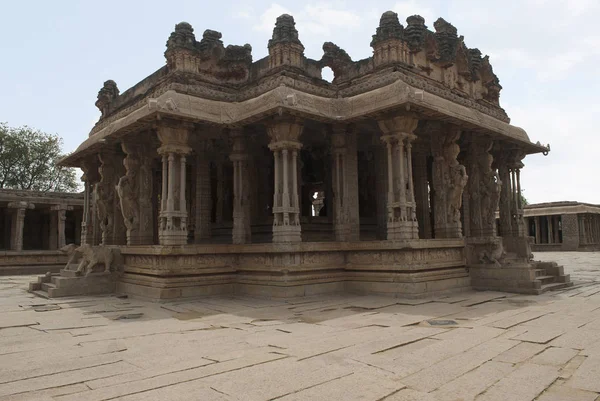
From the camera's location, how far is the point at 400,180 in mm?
11625

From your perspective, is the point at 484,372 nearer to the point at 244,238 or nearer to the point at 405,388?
the point at 405,388

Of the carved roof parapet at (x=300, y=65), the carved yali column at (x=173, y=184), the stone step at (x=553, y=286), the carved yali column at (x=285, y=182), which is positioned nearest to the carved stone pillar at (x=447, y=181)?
the carved roof parapet at (x=300, y=65)

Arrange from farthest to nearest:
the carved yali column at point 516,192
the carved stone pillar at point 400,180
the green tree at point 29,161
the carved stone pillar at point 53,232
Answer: the green tree at point 29,161 → the carved stone pillar at point 53,232 → the carved yali column at point 516,192 → the carved stone pillar at point 400,180

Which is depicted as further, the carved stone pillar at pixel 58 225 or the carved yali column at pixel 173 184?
the carved stone pillar at pixel 58 225

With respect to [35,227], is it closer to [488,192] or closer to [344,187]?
[344,187]

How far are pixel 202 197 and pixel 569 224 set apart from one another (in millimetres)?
41591

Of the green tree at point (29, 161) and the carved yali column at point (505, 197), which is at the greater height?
the green tree at point (29, 161)

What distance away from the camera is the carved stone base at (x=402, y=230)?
1139cm

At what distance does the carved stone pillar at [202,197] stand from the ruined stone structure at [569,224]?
134ft

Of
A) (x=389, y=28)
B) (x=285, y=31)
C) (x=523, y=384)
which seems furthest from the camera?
(x=285, y=31)

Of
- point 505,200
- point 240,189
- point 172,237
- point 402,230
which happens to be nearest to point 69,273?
point 172,237

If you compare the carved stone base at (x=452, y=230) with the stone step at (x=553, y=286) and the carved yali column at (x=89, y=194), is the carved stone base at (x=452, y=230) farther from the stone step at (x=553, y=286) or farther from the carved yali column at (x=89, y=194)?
the carved yali column at (x=89, y=194)

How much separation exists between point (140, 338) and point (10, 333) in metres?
2.27

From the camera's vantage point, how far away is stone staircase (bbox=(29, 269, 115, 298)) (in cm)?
1245
